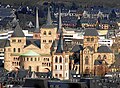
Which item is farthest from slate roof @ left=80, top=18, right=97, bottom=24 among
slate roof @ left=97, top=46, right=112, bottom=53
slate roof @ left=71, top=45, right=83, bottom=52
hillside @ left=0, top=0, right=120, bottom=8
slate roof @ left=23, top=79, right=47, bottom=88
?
slate roof @ left=23, top=79, right=47, bottom=88

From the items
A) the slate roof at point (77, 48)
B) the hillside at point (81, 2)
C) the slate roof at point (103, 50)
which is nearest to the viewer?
the slate roof at point (77, 48)

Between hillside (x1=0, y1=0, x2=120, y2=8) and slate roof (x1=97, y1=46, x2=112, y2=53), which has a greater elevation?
hillside (x1=0, y1=0, x2=120, y2=8)

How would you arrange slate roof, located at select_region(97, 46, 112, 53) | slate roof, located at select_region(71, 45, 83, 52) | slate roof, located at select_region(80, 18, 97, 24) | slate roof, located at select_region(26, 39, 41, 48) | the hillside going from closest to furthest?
slate roof, located at select_region(26, 39, 41, 48), slate roof, located at select_region(71, 45, 83, 52), slate roof, located at select_region(97, 46, 112, 53), slate roof, located at select_region(80, 18, 97, 24), the hillside

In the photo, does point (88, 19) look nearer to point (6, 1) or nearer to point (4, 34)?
point (4, 34)

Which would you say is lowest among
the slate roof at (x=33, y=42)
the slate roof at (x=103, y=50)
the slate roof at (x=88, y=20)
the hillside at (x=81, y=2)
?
the slate roof at (x=103, y=50)

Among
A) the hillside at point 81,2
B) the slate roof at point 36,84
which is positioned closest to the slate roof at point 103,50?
the slate roof at point 36,84

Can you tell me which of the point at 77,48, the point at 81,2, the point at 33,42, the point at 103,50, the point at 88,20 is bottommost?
the point at 103,50

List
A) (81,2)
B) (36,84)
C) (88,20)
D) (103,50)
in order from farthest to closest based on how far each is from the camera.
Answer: (81,2), (88,20), (103,50), (36,84)

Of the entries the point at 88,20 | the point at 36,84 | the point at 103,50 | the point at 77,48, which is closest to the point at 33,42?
Answer: the point at 77,48

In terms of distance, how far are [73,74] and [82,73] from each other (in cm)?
381

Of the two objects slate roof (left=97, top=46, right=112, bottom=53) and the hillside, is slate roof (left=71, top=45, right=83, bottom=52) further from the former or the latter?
the hillside

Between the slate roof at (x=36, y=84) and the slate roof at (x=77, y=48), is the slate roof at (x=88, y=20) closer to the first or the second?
the slate roof at (x=77, y=48)

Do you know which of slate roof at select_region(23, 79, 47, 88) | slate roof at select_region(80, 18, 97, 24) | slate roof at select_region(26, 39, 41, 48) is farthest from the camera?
slate roof at select_region(80, 18, 97, 24)

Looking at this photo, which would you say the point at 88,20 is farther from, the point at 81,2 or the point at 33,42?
the point at 33,42
